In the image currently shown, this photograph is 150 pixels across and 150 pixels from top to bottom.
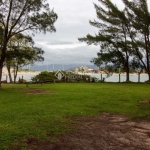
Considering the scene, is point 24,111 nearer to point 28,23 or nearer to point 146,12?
point 28,23

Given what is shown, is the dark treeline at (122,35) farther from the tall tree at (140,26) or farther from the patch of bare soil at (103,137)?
the patch of bare soil at (103,137)

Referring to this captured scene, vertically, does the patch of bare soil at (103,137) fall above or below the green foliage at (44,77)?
below

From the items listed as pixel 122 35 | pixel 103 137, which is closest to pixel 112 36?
pixel 122 35

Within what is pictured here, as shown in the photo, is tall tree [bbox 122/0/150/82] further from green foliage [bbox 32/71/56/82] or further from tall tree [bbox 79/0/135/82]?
green foliage [bbox 32/71/56/82]

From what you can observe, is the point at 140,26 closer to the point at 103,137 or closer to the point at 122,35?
the point at 122,35

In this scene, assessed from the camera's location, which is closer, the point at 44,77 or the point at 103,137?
the point at 103,137

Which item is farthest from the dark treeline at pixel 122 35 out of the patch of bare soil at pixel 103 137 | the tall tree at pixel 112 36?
the patch of bare soil at pixel 103 137

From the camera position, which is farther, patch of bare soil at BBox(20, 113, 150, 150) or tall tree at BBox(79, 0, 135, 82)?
tall tree at BBox(79, 0, 135, 82)

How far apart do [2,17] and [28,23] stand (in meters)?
2.02

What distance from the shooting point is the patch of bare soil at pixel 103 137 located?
4.68 metres

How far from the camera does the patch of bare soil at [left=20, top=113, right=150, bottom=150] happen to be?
4.68m

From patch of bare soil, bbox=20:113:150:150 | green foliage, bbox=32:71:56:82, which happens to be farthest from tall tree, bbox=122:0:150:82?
patch of bare soil, bbox=20:113:150:150

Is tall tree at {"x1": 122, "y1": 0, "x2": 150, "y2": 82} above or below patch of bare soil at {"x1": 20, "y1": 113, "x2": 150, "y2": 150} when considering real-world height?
above

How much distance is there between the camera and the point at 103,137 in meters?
5.30
